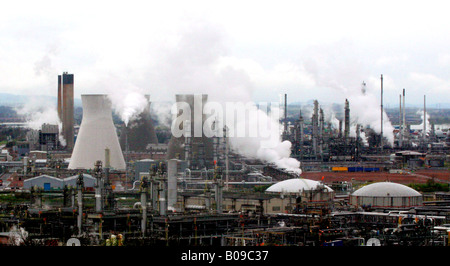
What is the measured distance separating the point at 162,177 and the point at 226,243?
9.50 ft

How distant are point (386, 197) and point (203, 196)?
5533mm

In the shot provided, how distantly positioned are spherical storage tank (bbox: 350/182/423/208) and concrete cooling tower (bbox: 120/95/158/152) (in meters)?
22.6

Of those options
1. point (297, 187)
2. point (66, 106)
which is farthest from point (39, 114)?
point (297, 187)

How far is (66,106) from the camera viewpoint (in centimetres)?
5262

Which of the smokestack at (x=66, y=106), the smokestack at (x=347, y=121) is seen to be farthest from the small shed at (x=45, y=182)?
the smokestack at (x=66, y=106)

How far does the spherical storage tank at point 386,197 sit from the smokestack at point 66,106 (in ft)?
92.5

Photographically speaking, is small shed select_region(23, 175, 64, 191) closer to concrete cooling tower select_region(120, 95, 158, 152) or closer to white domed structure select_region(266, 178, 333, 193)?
white domed structure select_region(266, 178, 333, 193)

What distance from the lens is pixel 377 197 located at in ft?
82.4

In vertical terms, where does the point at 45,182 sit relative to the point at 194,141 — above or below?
below

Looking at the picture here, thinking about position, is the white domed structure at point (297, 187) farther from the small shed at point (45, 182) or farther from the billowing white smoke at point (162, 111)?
the billowing white smoke at point (162, 111)

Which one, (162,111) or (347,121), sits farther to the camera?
(162,111)

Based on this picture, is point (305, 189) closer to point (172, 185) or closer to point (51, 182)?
point (172, 185)
